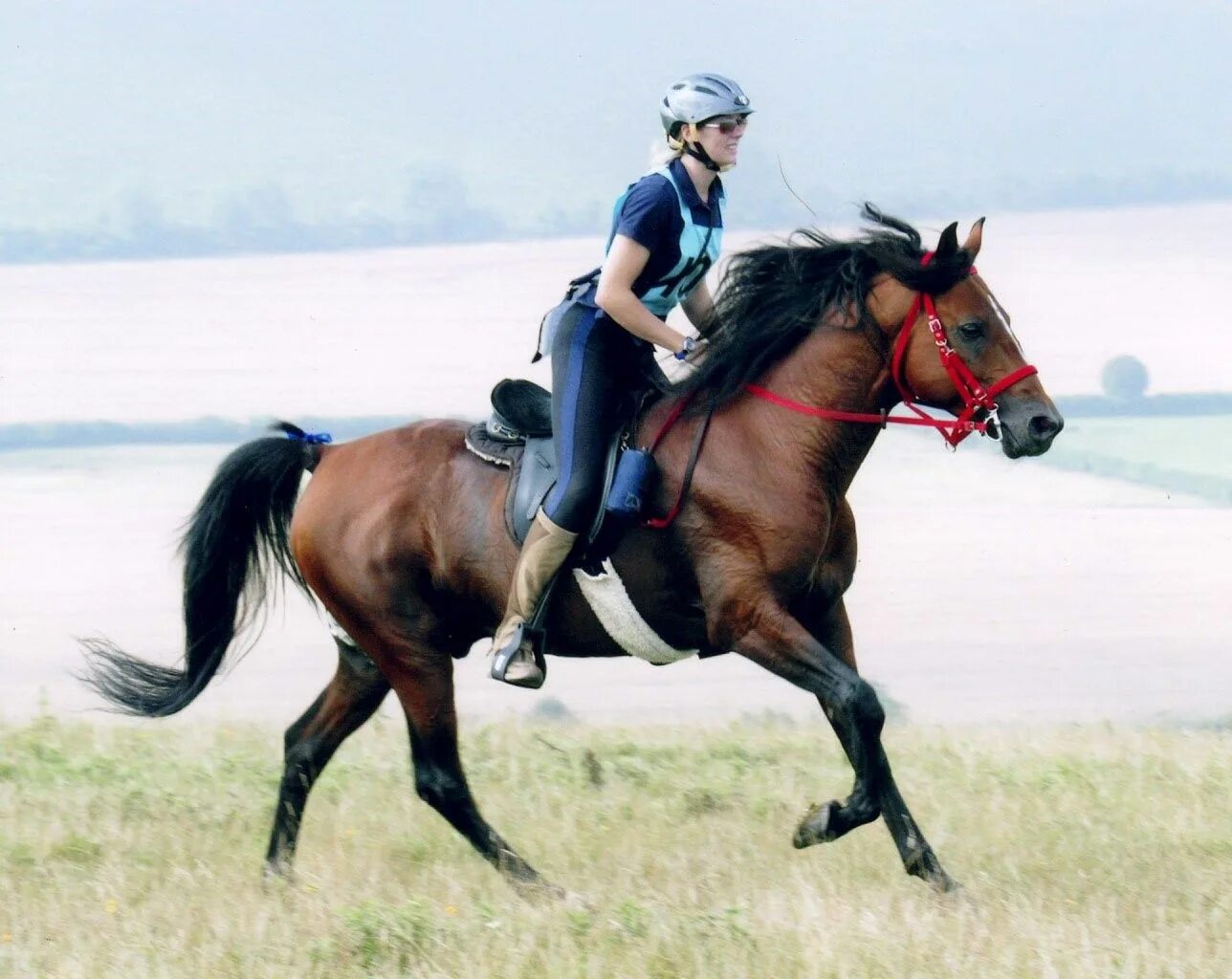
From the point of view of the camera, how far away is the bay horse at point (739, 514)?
6.20 meters

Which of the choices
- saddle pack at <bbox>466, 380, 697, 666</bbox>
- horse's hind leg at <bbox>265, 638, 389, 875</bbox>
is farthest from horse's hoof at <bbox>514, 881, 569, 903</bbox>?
horse's hind leg at <bbox>265, 638, 389, 875</bbox>

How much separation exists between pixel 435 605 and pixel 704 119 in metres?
2.08

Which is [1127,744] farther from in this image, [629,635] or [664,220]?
[664,220]

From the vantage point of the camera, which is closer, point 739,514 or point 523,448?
point 739,514

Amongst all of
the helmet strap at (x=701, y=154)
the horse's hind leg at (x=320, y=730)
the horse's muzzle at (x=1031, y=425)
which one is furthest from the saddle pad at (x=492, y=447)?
the horse's muzzle at (x=1031, y=425)

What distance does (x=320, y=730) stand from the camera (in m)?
7.36

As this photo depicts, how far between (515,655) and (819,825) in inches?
46.7

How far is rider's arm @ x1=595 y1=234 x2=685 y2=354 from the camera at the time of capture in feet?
20.6

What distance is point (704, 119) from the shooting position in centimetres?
629

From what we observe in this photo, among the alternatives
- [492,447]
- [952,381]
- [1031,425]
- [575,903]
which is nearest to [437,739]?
[575,903]

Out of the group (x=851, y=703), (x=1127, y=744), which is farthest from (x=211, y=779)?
(x=1127, y=744)

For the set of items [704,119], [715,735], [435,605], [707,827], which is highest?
[704,119]

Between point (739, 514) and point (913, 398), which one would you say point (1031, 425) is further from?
point (739, 514)

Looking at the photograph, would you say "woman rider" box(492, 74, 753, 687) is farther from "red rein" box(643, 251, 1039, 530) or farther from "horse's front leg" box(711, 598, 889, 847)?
"horse's front leg" box(711, 598, 889, 847)
